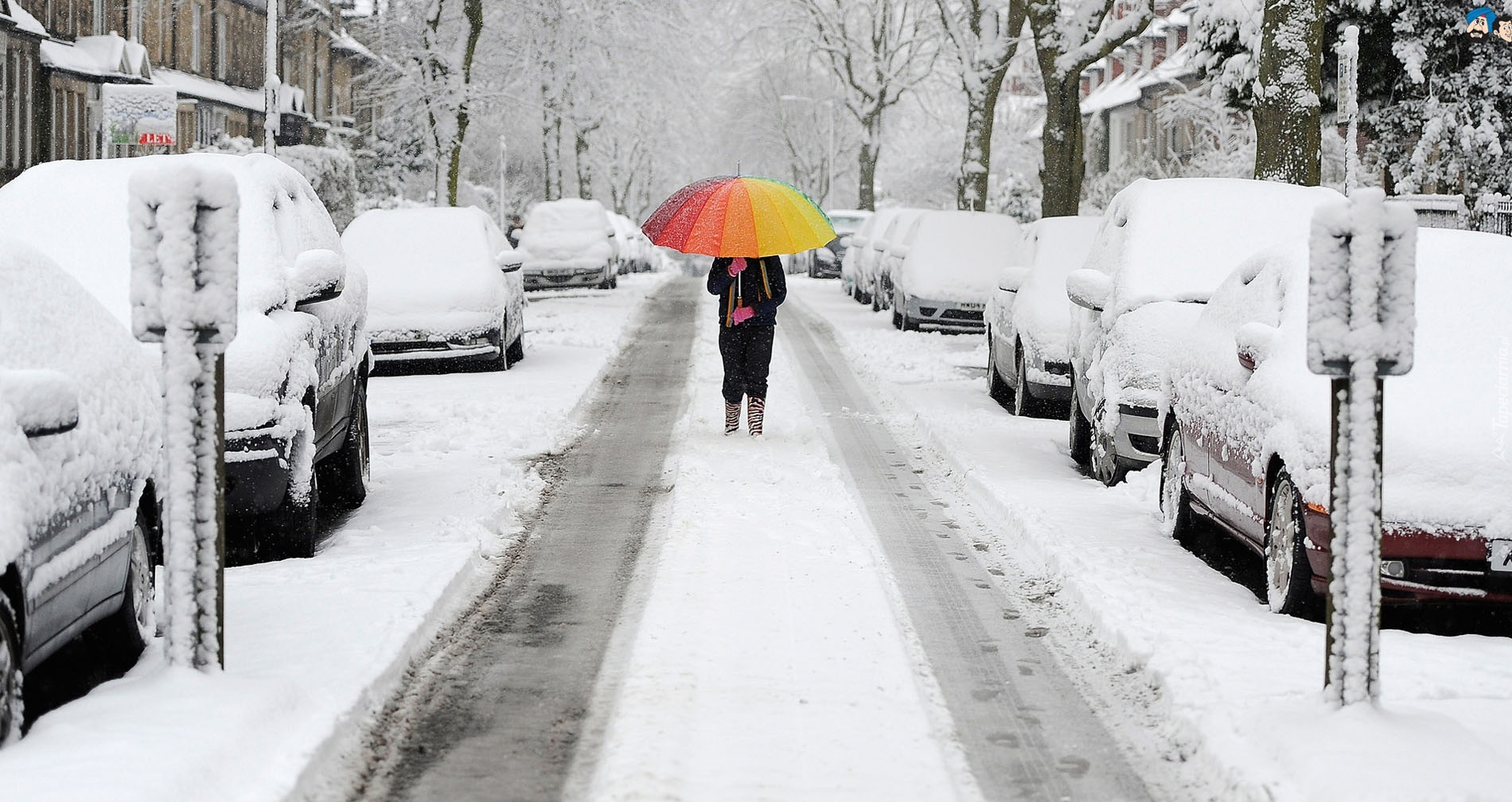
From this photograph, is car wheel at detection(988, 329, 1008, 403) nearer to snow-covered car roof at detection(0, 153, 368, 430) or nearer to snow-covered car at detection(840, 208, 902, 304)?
snow-covered car roof at detection(0, 153, 368, 430)

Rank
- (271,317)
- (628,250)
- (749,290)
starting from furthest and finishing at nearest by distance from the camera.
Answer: (628,250)
(749,290)
(271,317)

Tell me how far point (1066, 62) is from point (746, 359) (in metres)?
15.1

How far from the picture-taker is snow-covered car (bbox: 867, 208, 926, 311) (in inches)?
1092

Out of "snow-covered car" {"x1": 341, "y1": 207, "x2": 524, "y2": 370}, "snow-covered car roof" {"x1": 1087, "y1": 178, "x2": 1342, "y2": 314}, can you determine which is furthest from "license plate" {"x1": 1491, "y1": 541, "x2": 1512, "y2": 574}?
"snow-covered car" {"x1": 341, "y1": 207, "x2": 524, "y2": 370}

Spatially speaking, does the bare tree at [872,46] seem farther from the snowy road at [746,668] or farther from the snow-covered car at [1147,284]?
the snowy road at [746,668]

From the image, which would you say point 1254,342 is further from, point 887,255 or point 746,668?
point 887,255

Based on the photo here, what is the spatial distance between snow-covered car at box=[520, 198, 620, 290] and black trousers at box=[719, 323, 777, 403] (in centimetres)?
2314

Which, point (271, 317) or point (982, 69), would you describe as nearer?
point (271, 317)

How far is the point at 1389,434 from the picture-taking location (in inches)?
269

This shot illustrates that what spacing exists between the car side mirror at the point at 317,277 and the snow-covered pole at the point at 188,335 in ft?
10.1

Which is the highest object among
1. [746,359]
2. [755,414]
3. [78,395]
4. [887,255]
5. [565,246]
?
[565,246]

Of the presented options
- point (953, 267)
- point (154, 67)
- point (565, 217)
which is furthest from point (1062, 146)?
point (154, 67)

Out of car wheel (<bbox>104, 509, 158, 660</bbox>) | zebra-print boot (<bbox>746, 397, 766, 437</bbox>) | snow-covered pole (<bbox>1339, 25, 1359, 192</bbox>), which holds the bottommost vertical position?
car wheel (<bbox>104, 509, 158, 660</bbox>)

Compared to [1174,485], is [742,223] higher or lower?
higher
